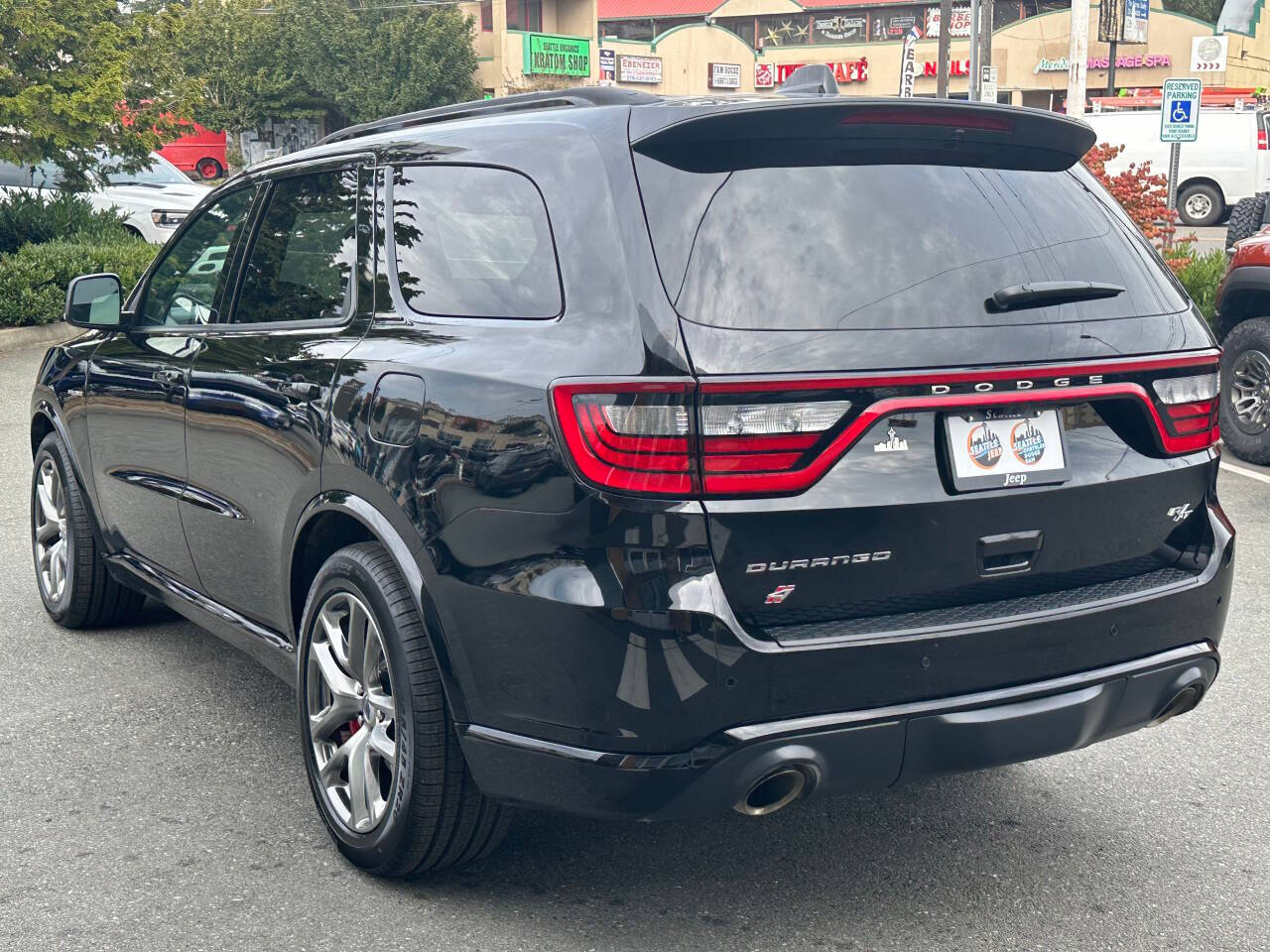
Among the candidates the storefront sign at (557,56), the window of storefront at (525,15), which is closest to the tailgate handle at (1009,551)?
the storefront sign at (557,56)

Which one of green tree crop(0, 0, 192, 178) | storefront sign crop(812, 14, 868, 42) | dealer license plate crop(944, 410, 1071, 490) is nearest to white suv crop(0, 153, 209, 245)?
green tree crop(0, 0, 192, 178)

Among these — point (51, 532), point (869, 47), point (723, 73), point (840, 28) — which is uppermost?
point (840, 28)

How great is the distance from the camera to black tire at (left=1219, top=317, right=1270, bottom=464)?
28.5 ft

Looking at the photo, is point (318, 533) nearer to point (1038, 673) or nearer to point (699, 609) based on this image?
point (699, 609)

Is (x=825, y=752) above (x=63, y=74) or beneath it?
beneath

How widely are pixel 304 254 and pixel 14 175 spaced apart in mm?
14458

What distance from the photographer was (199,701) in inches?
191

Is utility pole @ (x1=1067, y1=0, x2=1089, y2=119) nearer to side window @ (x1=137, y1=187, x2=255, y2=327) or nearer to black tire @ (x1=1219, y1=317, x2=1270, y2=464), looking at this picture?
black tire @ (x1=1219, y1=317, x2=1270, y2=464)

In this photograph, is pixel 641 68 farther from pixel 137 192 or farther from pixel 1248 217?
pixel 1248 217

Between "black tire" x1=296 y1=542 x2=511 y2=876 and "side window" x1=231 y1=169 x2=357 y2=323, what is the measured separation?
0.78m

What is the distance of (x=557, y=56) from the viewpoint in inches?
2611

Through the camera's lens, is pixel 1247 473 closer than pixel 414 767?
No

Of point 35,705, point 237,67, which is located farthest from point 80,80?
point 237,67

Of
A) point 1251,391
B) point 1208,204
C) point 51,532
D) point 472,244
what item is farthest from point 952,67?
point 472,244
